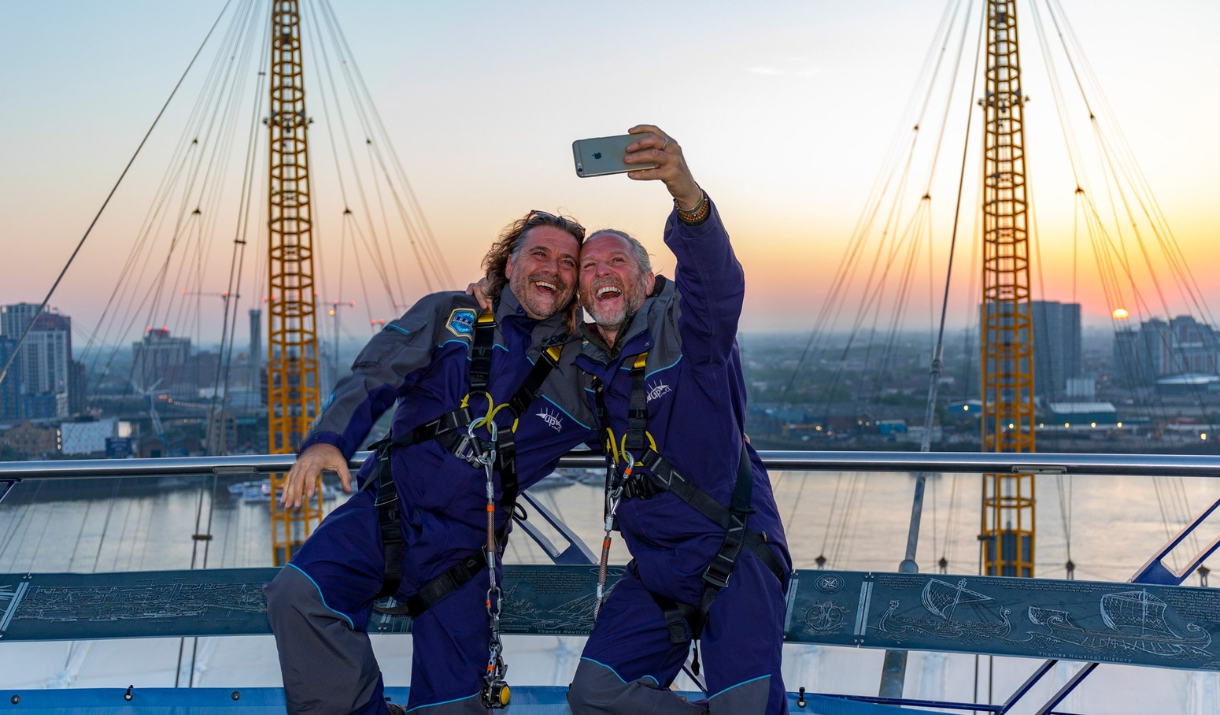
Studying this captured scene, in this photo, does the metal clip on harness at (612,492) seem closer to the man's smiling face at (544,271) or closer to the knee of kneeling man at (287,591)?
the man's smiling face at (544,271)

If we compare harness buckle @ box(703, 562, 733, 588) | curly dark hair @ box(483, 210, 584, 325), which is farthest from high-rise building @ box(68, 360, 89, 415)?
harness buckle @ box(703, 562, 733, 588)

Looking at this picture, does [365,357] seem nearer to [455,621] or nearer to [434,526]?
[434,526]

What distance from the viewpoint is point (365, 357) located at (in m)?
2.33

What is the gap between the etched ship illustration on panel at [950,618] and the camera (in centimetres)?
265

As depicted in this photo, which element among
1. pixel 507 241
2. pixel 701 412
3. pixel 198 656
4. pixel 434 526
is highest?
pixel 507 241

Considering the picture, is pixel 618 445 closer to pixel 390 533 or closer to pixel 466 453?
pixel 466 453

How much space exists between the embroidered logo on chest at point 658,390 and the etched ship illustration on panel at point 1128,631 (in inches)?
51.2

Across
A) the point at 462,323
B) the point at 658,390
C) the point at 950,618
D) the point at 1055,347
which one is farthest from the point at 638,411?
the point at 1055,347

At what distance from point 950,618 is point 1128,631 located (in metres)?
0.46

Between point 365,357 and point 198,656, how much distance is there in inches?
69.6

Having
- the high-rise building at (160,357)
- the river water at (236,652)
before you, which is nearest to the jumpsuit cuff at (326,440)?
the river water at (236,652)

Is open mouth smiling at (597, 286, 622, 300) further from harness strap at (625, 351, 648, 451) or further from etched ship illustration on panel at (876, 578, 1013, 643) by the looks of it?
etched ship illustration on panel at (876, 578, 1013, 643)

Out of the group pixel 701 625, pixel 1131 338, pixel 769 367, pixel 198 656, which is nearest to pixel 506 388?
pixel 701 625

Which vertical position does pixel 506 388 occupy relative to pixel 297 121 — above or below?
below
